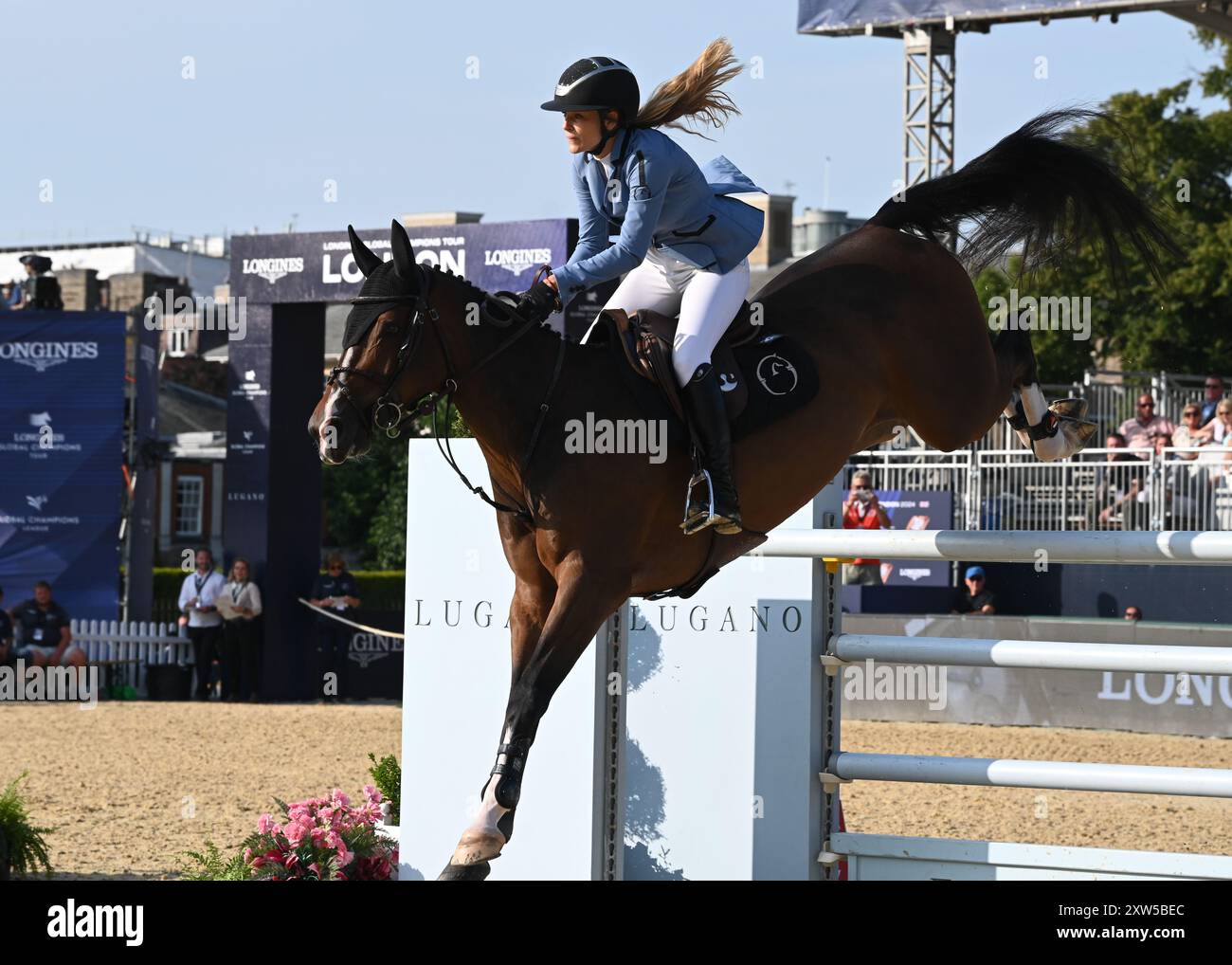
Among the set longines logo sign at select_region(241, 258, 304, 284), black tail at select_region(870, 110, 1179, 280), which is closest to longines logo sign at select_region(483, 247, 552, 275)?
longines logo sign at select_region(241, 258, 304, 284)

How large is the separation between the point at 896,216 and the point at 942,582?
415 inches

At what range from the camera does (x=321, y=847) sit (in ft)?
18.0

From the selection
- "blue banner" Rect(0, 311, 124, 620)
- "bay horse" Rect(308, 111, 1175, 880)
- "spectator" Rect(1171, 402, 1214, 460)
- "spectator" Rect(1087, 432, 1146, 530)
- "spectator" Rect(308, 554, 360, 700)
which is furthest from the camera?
"blue banner" Rect(0, 311, 124, 620)

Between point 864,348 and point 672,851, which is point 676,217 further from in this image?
point 672,851

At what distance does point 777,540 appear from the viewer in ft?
16.3

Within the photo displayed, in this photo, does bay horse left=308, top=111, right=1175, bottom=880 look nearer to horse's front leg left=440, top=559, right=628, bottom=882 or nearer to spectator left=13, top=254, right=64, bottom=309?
horse's front leg left=440, top=559, right=628, bottom=882

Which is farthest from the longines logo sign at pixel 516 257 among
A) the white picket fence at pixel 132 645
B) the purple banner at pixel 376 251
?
the white picket fence at pixel 132 645

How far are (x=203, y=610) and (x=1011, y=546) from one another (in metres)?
13.3

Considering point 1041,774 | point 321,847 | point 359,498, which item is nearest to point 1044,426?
point 1041,774

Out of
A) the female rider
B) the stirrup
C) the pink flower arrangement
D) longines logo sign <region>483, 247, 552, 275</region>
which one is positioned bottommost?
the pink flower arrangement

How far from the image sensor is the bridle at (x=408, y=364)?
170 inches

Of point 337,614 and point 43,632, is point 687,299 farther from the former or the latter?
point 43,632

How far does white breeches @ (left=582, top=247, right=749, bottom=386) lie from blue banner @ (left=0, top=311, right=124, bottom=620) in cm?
1297

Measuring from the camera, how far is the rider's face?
15.4 ft
